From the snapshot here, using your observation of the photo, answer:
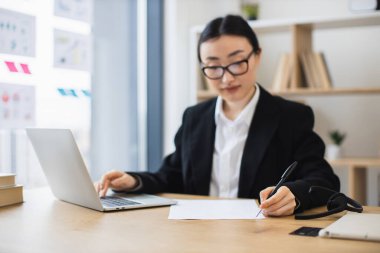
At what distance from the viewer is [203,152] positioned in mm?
2102

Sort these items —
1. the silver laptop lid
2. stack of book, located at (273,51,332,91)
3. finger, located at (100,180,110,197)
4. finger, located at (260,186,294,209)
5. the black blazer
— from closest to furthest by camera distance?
1. finger, located at (260,186,294,209)
2. the silver laptop lid
3. finger, located at (100,180,110,197)
4. the black blazer
5. stack of book, located at (273,51,332,91)

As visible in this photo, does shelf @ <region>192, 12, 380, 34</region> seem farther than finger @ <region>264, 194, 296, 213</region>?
Yes

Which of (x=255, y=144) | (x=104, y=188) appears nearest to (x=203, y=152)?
(x=255, y=144)

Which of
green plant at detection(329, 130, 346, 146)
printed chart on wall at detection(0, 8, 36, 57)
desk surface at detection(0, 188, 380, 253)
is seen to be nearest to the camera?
desk surface at detection(0, 188, 380, 253)

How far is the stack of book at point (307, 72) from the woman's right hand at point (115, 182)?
1786 mm

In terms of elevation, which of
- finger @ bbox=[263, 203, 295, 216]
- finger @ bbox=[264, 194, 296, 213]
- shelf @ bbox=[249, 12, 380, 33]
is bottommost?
finger @ bbox=[263, 203, 295, 216]

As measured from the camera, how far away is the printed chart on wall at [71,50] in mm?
2789

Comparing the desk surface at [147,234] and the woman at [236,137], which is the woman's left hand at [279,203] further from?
the woman at [236,137]

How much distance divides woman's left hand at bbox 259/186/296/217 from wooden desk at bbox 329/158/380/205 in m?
1.82

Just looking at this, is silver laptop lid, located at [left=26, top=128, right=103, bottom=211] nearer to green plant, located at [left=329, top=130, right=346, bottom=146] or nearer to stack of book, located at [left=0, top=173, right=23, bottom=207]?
stack of book, located at [left=0, top=173, right=23, bottom=207]

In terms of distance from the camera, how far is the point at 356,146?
356 centimetres

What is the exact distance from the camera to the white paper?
54.3 inches

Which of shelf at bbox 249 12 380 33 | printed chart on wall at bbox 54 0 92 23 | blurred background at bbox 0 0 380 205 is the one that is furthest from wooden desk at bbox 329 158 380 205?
printed chart on wall at bbox 54 0 92 23

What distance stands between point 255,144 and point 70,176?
2.42ft
